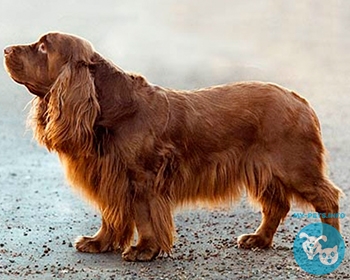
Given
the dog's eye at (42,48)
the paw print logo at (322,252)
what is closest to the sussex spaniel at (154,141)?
the dog's eye at (42,48)

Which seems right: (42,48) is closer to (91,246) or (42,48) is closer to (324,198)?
(91,246)

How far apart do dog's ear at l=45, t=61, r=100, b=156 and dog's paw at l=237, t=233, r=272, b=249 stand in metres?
1.33

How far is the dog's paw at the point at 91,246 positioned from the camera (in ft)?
17.1

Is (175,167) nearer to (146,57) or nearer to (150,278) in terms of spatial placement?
(150,278)

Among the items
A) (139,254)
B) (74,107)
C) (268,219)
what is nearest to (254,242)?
(268,219)

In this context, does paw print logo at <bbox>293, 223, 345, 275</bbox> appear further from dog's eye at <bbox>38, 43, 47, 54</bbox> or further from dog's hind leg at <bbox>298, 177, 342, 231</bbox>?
dog's eye at <bbox>38, 43, 47, 54</bbox>

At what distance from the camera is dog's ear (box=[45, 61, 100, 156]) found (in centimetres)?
488

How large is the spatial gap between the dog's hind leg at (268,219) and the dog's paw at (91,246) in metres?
0.96

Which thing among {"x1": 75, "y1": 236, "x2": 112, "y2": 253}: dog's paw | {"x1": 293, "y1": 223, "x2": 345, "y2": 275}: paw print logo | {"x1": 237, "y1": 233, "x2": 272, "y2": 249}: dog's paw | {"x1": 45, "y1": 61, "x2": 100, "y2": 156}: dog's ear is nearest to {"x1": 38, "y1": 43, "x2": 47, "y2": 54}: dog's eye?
{"x1": 45, "y1": 61, "x2": 100, "y2": 156}: dog's ear

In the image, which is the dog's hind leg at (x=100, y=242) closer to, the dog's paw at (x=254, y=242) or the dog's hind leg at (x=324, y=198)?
the dog's paw at (x=254, y=242)

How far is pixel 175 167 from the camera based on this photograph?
5.07 meters

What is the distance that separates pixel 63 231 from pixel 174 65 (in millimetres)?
7124

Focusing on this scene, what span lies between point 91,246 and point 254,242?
1148 millimetres

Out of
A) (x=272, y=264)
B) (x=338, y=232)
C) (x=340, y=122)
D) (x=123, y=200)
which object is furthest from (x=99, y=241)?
(x=340, y=122)
